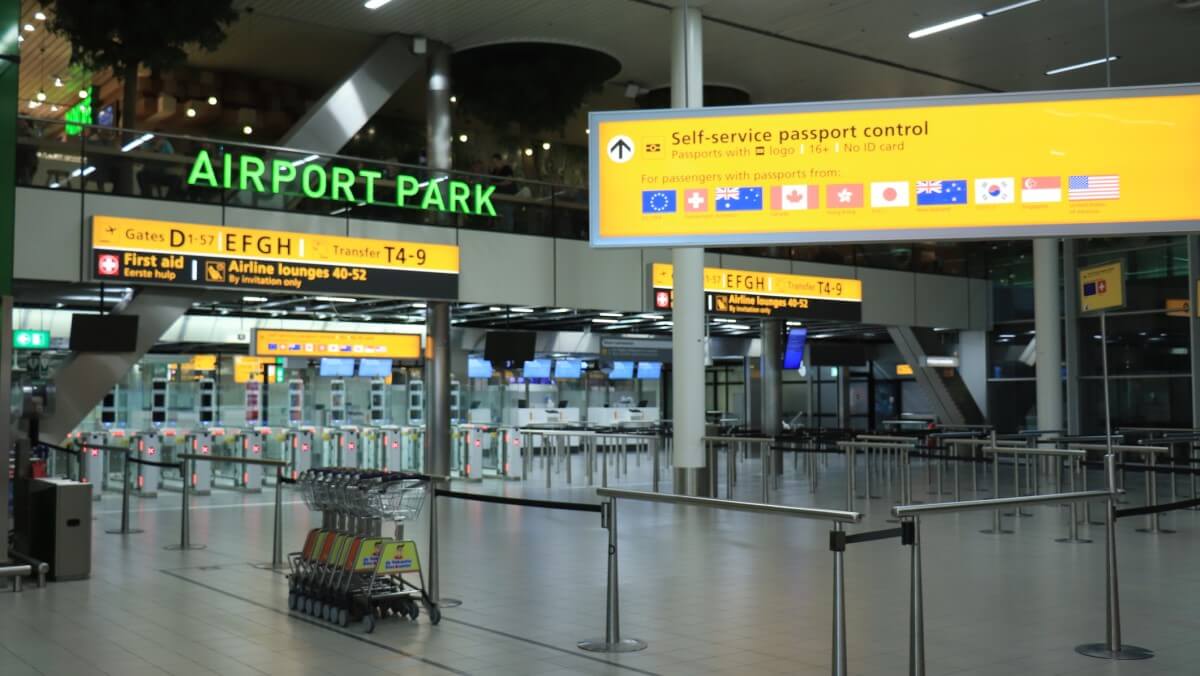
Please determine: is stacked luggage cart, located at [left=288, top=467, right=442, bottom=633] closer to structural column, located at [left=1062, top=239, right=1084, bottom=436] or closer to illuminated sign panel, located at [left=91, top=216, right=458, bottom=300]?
illuminated sign panel, located at [left=91, top=216, right=458, bottom=300]

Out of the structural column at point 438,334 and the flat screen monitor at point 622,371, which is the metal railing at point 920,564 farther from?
the flat screen monitor at point 622,371

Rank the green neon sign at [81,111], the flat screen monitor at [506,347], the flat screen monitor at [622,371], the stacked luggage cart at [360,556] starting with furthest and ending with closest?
the flat screen monitor at [622,371] → the green neon sign at [81,111] → the flat screen monitor at [506,347] → the stacked luggage cart at [360,556]

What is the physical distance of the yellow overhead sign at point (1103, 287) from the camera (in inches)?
294

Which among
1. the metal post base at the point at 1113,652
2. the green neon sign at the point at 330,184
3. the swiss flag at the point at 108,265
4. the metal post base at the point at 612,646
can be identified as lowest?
the metal post base at the point at 612,646

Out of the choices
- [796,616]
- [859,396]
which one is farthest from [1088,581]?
[859,396]

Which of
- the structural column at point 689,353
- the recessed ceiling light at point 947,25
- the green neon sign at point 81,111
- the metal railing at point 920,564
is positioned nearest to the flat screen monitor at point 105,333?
the structural column at point 689,353

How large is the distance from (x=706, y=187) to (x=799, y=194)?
52cm

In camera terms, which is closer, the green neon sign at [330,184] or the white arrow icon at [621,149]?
the white arrow icon at [621,149]

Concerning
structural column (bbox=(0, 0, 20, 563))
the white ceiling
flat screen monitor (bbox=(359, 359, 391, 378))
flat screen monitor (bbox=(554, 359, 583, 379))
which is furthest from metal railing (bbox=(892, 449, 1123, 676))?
flat screen monitor (bbox=(554, 359, 583, 379))

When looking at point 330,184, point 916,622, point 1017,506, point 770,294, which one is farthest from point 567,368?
point 916,622

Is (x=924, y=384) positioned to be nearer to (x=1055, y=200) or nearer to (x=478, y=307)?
(x=478, y=307)

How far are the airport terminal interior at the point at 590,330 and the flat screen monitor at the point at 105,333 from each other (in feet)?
0.14

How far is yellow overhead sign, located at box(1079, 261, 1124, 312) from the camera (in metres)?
7.47

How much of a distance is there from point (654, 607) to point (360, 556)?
187 cm
